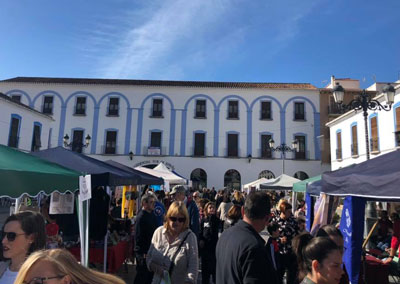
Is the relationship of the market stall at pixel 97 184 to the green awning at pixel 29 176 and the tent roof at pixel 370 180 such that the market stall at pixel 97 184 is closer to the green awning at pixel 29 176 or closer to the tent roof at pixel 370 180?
the green awning at pixel 29 176

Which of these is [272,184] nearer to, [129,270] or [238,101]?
[129,270]

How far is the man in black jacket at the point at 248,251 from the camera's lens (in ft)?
6.79

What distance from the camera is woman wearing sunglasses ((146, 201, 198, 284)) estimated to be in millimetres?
3234

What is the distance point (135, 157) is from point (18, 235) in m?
26.5

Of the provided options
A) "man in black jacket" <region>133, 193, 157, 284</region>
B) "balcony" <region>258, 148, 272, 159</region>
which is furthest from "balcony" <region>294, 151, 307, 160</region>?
"man in black jacket" <region>133, 193, 157, 284</region>

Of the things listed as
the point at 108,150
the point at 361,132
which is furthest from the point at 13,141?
the point at 361,132

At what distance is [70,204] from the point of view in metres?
5.60

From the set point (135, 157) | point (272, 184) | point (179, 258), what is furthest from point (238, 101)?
point (179, 258)

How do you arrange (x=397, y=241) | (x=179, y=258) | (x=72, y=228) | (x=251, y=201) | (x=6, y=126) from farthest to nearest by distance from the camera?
1. (x=6, y=126)
2. (x=72, y=228)
3. (x=397, y=241)
4. (x=179, y=258)
5. (x=251, y=201)

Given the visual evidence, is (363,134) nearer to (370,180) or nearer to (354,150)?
(354,150)

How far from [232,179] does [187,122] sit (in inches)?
280

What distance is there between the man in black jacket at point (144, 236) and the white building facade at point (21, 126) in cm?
2073

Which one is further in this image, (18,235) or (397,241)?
(397,241)

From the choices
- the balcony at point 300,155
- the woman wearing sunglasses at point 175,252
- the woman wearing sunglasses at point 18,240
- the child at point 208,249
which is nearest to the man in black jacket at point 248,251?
the woman wearing sunglasses at point 175,252
